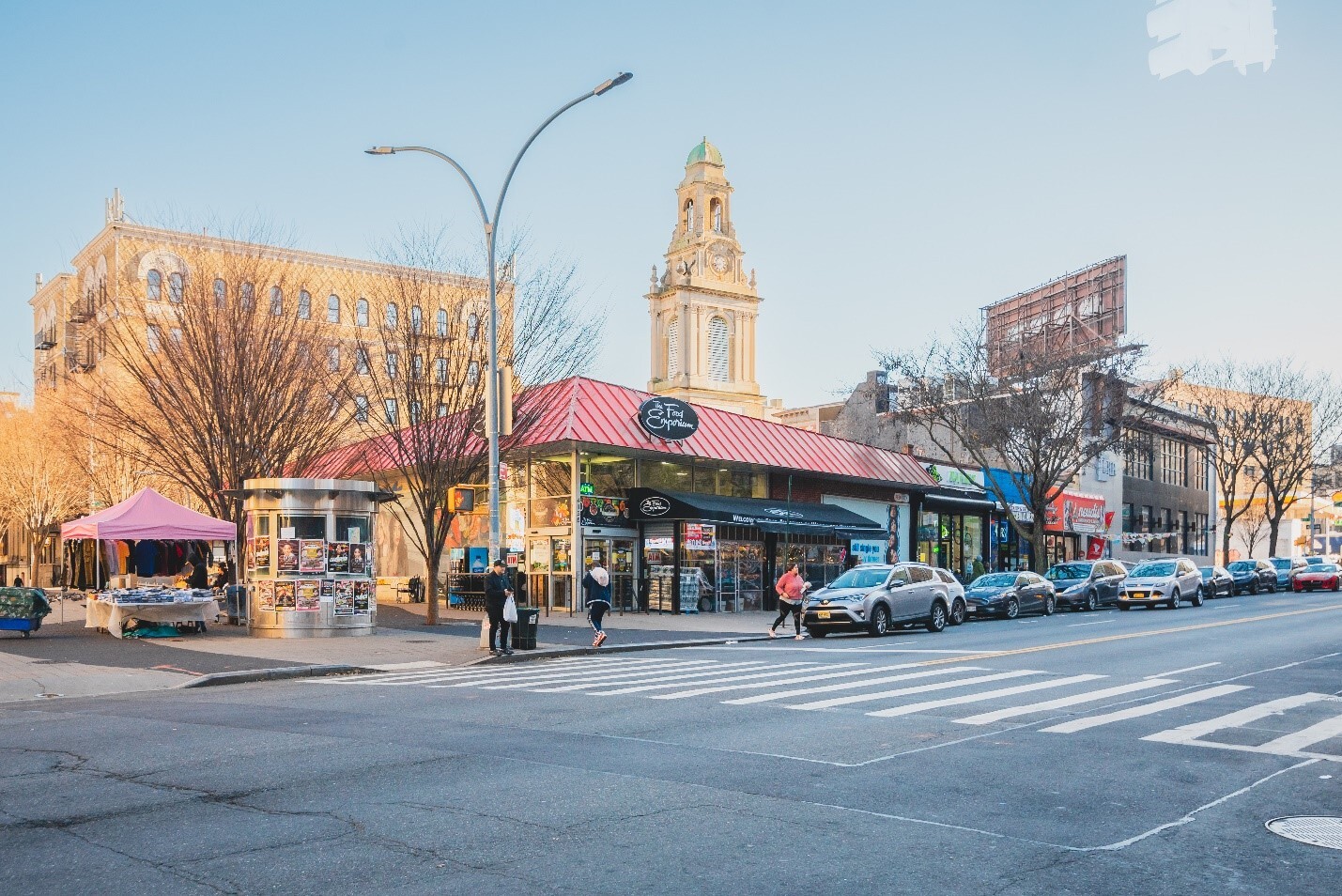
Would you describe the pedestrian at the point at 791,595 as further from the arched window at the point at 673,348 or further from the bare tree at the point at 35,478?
the arched window at the point at 673,348

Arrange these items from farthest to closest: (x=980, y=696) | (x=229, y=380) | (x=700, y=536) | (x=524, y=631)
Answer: (x=700, y=536)
(x=229, y=380)
(x=524, y=631)
(x=980, y=696)

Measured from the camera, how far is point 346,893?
20.2ft

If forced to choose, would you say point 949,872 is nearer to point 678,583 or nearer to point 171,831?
point 171,831

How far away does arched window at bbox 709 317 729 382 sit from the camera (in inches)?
3846

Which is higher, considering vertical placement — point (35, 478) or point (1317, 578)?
point (35, 478)

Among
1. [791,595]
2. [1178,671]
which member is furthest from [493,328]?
[1178,671]

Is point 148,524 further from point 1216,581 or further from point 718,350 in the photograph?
point 718,350

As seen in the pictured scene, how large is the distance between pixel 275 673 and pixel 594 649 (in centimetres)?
672

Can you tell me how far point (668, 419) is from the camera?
34969 millimetres

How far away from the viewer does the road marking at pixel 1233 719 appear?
11.6 metres

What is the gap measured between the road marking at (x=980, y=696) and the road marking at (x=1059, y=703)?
0.66 metres

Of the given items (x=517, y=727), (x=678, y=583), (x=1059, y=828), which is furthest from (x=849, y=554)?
(x=1059, y=828)

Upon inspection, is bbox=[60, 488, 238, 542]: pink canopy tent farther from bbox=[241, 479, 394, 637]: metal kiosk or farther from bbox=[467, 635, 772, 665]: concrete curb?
bbox=[467, 635, 772, 665]: concrete curb

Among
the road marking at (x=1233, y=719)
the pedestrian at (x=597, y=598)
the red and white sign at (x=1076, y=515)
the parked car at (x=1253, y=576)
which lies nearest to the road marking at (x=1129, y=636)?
the road marking at (x=1233, y=719)
